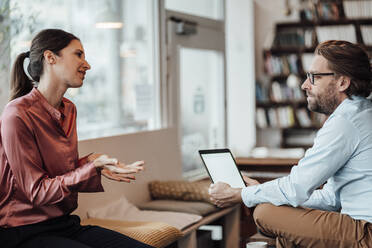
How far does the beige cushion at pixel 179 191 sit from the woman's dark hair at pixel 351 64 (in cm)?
157

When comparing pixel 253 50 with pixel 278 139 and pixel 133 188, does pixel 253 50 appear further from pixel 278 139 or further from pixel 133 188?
pixel 133 188

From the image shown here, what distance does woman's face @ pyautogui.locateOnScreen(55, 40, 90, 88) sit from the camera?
7.70 ft

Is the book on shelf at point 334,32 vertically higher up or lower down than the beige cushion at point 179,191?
higher up

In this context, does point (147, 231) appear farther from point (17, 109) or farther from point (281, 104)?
point (281, 104)

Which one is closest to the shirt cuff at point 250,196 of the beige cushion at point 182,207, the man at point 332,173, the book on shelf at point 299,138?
the man at point 332,173

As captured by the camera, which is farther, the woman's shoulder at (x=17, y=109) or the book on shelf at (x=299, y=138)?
the book on shelf at (x=299, y=138)

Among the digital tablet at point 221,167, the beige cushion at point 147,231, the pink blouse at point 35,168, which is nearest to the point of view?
the pink blouse at point 35,168

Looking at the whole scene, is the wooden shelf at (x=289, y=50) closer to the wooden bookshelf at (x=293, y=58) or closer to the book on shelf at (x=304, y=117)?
the wooden bookshelf at (x=293, y=58)

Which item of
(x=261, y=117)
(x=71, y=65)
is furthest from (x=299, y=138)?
(x=71, y=65)

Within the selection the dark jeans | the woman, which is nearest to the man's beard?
the woman

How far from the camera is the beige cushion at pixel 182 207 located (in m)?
3.52

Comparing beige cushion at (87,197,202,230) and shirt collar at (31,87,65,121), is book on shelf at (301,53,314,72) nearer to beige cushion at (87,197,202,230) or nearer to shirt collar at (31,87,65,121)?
beige cushion at (87,197,202,230)

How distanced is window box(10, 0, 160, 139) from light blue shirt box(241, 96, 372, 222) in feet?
5.86

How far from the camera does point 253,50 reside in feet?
24.3
